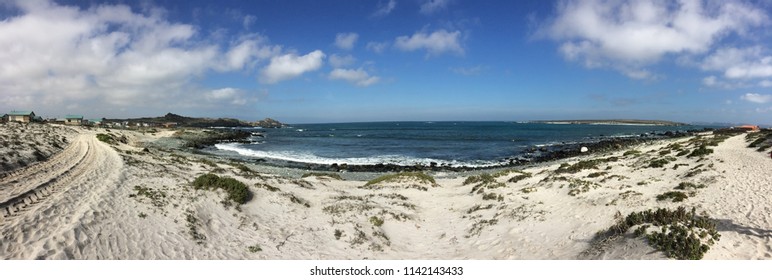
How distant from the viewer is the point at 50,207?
12.4 metres

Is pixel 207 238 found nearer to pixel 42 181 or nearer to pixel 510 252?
pixel 510 252

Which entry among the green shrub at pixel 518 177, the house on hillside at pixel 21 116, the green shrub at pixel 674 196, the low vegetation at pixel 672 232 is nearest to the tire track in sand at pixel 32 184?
the low vegetation at pixel 672 232

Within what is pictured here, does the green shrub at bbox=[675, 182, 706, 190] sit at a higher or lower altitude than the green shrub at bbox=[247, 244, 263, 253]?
higher

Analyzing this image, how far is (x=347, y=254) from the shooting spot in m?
12.6

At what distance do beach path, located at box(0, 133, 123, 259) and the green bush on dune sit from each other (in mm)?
3580

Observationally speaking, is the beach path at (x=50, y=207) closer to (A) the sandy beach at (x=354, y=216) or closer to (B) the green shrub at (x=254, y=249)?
(A) the sandy beach at (x=354, y=216)

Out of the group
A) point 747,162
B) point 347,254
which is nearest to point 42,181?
point 347,254

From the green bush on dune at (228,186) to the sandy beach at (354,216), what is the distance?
40 centimetres

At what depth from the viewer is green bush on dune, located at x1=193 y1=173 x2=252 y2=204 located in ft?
55.3

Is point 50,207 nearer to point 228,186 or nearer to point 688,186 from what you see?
point 228,186

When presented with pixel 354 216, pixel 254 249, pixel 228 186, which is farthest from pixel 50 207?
pixel 354 216

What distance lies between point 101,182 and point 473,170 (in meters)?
30.0

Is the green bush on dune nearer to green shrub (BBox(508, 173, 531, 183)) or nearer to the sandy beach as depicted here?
the sandy beach

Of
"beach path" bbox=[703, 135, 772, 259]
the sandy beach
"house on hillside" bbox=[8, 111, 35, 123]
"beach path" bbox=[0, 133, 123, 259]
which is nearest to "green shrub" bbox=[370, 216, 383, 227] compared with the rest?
the sandy beach
